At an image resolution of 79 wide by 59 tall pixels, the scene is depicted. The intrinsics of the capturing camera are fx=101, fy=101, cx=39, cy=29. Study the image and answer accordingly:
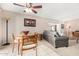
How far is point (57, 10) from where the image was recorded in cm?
192

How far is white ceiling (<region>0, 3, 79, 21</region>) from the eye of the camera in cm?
186

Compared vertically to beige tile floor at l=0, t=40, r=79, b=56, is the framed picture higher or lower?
A: higher

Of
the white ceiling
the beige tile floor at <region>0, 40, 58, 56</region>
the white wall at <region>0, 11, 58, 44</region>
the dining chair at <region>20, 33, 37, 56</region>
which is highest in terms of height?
the white ceiling

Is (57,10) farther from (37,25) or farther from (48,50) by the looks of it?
(48,50)

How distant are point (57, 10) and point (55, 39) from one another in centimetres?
57

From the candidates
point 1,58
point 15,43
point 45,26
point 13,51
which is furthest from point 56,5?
point 1,58

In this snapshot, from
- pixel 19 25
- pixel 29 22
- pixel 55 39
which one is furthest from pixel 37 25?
pixel 55 39

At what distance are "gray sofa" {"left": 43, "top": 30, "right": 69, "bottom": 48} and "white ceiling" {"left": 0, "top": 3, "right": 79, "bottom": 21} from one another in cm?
33

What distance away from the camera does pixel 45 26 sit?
1967mm

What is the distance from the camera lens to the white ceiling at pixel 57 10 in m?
1.86

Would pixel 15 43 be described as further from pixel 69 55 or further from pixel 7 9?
pixel 69 55

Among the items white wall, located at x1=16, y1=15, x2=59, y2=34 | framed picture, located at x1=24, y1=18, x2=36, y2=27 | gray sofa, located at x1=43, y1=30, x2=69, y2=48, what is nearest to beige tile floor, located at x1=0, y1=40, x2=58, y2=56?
gray sofa, located at x1=43, y1=30, x2=69, y2=48

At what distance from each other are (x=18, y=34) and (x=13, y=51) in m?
0.33

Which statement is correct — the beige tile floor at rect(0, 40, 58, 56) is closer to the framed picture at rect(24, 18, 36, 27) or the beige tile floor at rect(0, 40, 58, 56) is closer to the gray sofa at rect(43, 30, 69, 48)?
the gray sofa at rect(43, 30, 69, 48)
